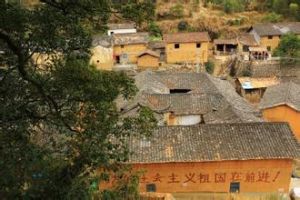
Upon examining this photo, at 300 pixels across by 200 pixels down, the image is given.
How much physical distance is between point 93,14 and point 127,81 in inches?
56.8

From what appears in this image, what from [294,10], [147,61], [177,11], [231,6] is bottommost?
[147,61]

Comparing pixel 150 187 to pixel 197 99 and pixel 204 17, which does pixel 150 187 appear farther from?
pixel 204 17

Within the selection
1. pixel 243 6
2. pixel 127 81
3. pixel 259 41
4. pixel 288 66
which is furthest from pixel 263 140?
pixel 243 6

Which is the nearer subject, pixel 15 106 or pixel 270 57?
pixel 15 106

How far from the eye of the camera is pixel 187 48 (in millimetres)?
36906

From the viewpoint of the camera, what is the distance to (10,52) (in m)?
7.77

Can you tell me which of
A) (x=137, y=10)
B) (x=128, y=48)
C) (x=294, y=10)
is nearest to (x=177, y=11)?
(x=294, y=10)

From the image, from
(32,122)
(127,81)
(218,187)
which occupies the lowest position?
(218,187)

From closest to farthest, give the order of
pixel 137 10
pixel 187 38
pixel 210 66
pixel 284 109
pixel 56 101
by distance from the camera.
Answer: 1. pixel 137 10
2. pixel 56 101
3. pixel 284 109
4. pixel 187 38
5. pixel 210 66

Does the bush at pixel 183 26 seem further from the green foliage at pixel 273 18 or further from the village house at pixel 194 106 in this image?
the village house at pixel 194 106

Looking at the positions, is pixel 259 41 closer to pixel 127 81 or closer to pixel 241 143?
pixel 241 143

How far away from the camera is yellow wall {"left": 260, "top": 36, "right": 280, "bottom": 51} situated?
39.5m

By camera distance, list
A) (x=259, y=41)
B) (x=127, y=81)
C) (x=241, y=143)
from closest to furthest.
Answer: (x=127, y=81) → (x=241, y=143) → (x=259, y=41)

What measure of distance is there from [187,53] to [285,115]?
1502 centimetres
